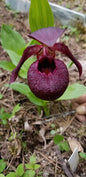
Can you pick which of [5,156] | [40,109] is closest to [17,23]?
[40,109]

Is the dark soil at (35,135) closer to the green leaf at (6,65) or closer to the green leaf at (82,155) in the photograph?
the green leaf at (82,155)

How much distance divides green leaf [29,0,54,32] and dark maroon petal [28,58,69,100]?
0.26 meters

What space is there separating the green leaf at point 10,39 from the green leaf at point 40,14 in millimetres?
277

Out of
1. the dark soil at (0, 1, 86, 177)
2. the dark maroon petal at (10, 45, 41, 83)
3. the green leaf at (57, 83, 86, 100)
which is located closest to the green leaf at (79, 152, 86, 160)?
the dark soil at (0, 1, 86, 177)

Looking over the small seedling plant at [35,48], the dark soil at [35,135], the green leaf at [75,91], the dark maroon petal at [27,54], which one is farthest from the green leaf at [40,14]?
the dark soil at [35,135]

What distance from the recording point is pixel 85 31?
6.69 ft

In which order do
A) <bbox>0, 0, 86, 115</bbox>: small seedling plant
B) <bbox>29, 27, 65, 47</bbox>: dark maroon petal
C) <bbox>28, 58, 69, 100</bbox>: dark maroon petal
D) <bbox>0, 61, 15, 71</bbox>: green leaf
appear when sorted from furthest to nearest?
<bbox>0, 61, 15, 71</bbox>: green leaf, <bbox>0, 0, 86, 115</bbox>: small seedling plant, <bbox>28, 58, 69, 100</bbox>: dark maroon petal, <bbox>29, 27, 65, 47</bbox>: dark maroon petal

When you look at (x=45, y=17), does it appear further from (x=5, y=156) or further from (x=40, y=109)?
(x=5, y=156)

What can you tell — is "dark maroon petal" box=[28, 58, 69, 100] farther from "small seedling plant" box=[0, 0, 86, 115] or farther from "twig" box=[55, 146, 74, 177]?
"twig" box=[55, 146, 74, 177]

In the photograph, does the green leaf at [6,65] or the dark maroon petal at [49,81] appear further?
the green leaf at [6,65]

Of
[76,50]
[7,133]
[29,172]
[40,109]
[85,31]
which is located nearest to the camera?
[29,172]

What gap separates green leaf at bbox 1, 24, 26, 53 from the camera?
125cm

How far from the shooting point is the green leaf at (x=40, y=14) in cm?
96

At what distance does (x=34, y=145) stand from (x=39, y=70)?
51 centimetres
